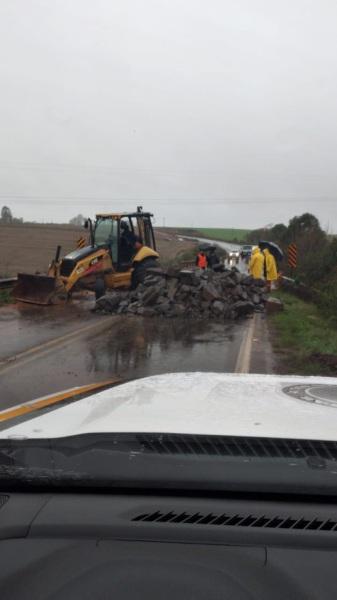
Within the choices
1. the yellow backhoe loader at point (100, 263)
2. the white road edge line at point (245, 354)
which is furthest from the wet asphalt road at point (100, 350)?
the yellow backhoe loader at point (100, 263)

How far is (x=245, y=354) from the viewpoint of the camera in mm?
11273

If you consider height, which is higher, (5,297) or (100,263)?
(100,263)

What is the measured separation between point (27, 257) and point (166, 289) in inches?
852

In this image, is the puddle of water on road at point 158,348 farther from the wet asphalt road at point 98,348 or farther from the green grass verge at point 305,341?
the green grass verge at point 305,341

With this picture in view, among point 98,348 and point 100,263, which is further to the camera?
point 100,263

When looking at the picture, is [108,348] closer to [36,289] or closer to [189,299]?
[189,299]

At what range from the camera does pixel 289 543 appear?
192 centimetres

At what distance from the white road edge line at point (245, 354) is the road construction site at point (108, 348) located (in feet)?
0.05

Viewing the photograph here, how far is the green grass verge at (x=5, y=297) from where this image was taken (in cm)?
1994

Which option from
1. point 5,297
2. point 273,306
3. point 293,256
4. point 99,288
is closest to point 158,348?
point 273,306

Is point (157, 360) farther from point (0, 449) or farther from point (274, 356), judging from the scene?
point (0, 449)

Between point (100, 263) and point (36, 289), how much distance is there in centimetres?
275

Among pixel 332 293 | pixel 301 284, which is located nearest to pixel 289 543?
pixel 332 293

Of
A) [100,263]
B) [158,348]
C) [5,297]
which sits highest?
[100,263]
